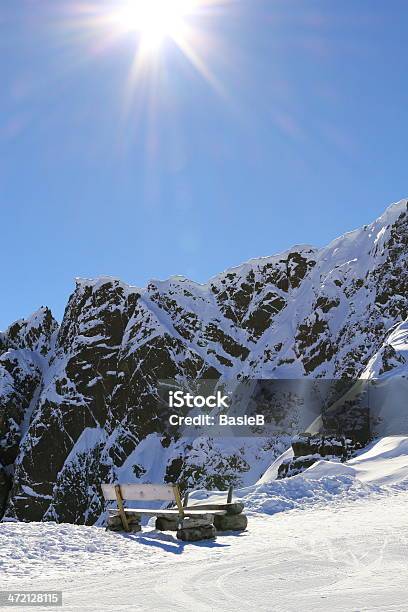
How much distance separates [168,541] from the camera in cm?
1136

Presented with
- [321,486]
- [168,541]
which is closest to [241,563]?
[168,541]

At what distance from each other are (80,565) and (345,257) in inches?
4847

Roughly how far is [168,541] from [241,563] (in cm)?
289

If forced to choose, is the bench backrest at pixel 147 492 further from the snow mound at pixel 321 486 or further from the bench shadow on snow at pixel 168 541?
the snow mound at pixel 321 486

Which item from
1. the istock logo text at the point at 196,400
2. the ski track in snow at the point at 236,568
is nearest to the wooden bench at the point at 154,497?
the ski track in snow at the point at 236,568

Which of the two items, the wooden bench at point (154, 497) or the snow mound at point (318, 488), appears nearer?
the wooden bench at point (154, 497)

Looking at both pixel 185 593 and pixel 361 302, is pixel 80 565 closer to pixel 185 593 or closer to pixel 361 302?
pixel 185 593

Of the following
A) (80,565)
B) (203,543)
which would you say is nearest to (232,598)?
(80,565)

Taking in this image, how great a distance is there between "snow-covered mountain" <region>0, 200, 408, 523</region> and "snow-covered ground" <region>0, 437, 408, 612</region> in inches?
3506

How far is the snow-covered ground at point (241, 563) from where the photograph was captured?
670cm

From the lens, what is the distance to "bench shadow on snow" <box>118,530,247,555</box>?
34.9 feet

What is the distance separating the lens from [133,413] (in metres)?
128

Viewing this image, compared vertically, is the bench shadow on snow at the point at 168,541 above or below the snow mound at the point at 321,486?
below

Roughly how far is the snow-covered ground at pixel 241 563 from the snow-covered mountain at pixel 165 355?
89052mm
